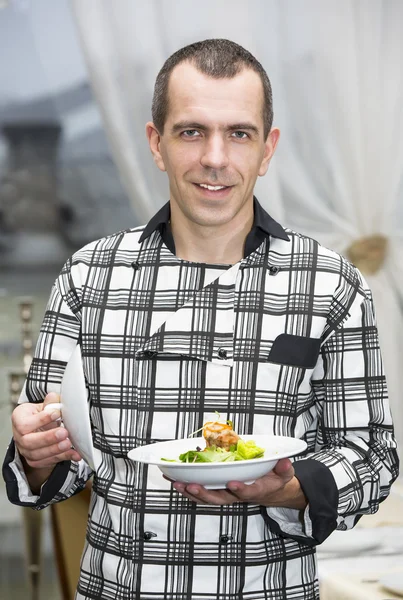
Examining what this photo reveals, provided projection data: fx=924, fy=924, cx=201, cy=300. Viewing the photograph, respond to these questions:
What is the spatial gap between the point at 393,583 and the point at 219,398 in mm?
661

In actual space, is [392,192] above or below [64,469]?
above

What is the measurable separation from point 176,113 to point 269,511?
0.62 meters

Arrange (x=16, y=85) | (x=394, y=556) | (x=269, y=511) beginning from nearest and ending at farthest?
1. (x=269, y=511)
2. (x=394, y=556)
3. (x=16, y=85)

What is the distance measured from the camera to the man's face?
138cm

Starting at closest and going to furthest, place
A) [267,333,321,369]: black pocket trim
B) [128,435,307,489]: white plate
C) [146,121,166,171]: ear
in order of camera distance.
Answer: [128,435,307,489]: white plate, [267,333,321,369]: black pocket trim, [146,121,166,171]: ear

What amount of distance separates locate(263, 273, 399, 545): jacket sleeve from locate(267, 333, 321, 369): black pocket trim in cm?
2

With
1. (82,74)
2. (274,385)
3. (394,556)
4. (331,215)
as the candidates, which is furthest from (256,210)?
(82,74)

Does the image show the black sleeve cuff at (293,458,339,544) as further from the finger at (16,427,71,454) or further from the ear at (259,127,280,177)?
the ear at (259,127,280,177)

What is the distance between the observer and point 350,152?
3611mm

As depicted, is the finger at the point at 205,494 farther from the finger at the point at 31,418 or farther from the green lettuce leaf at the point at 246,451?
the finger at the point at 31,418

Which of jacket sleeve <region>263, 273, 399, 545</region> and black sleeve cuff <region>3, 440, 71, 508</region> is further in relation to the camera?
black sleeve cuff <region>3, 440, 71, 508</region>

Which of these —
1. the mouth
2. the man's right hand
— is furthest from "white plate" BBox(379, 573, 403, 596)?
the mouth

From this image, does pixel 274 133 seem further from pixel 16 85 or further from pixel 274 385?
pixel 16 85

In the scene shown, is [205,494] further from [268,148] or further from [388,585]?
[388,585]
